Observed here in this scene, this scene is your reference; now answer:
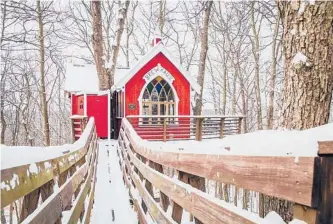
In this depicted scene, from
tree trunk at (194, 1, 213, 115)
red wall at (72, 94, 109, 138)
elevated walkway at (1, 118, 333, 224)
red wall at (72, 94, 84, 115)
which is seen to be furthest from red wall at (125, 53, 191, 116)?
elevated walkway at (1, 118, 333, 224)

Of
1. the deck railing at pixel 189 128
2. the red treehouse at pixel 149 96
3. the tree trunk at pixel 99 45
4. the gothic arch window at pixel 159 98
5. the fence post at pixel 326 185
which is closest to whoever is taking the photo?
the fence post at pixel 326 185

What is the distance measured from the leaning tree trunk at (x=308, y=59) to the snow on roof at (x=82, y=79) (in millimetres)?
13684

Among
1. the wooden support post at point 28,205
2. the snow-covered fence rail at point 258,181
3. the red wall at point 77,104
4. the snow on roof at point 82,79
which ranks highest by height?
the snow on roof at point 82,79

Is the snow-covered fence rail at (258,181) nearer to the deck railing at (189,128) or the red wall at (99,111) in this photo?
the deck railing at (189,128)

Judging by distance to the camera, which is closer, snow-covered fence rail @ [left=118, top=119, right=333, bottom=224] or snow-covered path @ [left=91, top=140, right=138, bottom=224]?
snow-covered fence rail @ [left=118, top=119, right=333, bottom=224]

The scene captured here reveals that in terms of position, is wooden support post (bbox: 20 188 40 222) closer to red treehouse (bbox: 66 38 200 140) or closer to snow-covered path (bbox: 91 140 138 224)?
snow-covered path (bbox: 91 140 138 224)

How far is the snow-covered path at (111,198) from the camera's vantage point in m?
4.96

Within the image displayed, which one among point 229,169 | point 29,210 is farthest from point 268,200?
point 29,210

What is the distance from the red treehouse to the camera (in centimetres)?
1580

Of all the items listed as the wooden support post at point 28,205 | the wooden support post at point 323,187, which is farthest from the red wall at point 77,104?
the wooden support post at point 323,187

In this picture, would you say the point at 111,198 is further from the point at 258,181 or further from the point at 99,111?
the point at 99,111

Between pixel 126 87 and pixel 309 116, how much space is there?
41.1 ft

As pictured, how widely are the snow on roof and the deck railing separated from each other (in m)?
3.70

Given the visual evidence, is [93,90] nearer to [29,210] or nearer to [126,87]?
[126,87]
